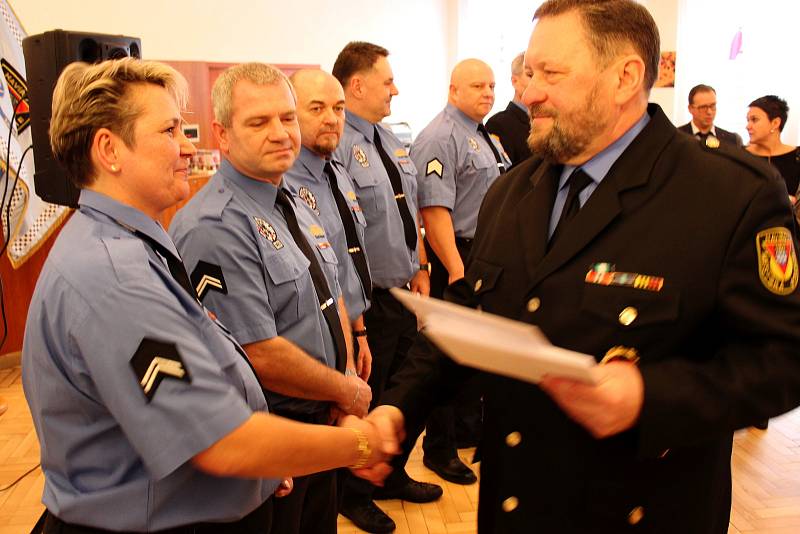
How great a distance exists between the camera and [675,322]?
4.17 feet

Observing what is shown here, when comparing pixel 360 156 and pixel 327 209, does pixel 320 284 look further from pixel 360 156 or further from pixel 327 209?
pixel 360 156

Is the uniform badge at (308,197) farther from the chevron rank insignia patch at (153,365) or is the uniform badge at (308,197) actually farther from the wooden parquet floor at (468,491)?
the chevron rank insignia patch at (153,365)

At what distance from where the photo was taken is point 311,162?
2811 mm

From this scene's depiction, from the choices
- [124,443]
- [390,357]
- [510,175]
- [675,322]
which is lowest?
[390,357]

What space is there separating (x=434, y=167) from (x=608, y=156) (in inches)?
89.6

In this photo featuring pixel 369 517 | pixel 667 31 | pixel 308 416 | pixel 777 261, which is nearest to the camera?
pixel 777 261

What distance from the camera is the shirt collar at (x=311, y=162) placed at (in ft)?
9.19

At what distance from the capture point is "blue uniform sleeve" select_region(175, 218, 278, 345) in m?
1.92

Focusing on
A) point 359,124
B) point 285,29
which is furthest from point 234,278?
point 285,29

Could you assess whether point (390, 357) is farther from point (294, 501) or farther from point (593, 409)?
point (593, 409)

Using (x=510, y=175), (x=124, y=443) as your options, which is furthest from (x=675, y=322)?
(x=124, y=443)

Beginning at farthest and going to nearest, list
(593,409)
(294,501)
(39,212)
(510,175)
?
(39,212) → (294,501) → (510,175) → (593,409)

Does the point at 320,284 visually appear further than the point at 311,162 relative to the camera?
No

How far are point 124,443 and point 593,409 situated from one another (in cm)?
85
